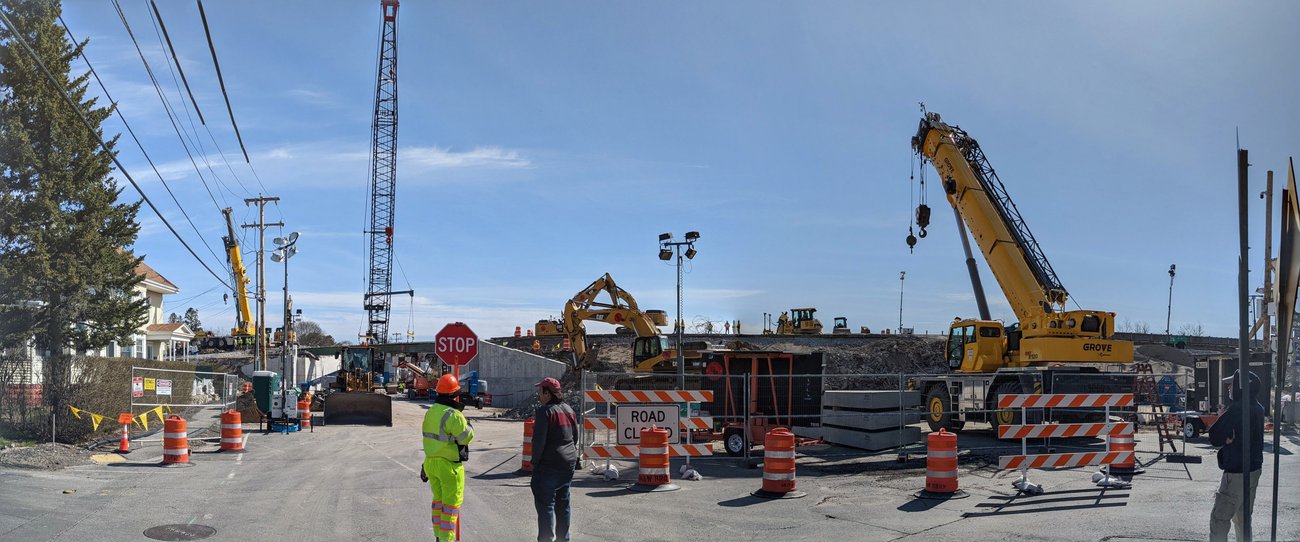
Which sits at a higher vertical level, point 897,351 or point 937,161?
point 937,161

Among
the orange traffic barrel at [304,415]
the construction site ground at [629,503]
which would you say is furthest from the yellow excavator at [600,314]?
the construction site ground at [629,503]

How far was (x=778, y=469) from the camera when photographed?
41.1ft

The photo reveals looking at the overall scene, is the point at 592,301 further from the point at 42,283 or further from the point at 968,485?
the point at 968,485

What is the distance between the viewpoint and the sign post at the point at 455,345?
13000 mm

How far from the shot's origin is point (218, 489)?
13.4 m

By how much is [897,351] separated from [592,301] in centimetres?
2691

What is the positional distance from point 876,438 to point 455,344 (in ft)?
28.0

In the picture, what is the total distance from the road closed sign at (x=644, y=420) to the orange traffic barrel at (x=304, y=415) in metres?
14.6

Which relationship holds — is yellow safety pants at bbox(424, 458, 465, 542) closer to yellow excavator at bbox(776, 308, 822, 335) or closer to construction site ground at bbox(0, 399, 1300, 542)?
construction site ground at bbox(0, 399, 1300, 542)

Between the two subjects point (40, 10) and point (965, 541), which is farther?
point (40, 10)

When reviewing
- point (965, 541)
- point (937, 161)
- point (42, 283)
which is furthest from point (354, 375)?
point (965, 541)

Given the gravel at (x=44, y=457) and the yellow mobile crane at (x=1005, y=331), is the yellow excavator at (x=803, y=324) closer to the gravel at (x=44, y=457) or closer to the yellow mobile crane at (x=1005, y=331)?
the yellow mobile crane at (x=1005, y=331)

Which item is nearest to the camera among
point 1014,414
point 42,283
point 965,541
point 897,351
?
point 965,541

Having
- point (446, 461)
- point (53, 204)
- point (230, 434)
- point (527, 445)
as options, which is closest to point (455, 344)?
point (527, 445)
